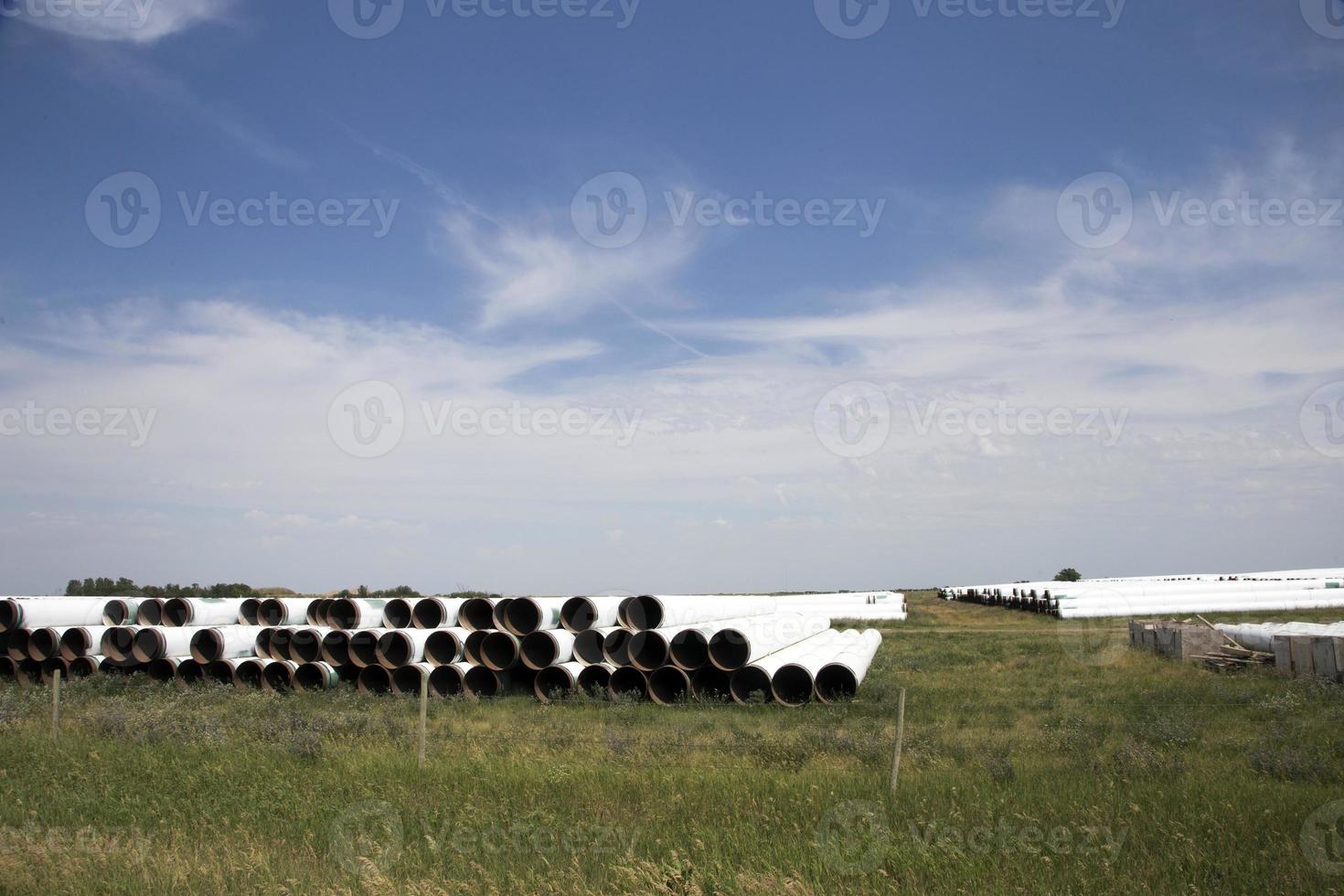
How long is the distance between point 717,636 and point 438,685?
5.81 meters

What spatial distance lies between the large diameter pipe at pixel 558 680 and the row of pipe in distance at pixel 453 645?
25 mm

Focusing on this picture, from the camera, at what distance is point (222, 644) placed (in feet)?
63.0

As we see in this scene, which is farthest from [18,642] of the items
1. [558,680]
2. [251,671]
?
[558,680]

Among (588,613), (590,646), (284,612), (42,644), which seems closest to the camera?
(590,646)

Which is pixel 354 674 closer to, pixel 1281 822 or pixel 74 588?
pixel 1281 822

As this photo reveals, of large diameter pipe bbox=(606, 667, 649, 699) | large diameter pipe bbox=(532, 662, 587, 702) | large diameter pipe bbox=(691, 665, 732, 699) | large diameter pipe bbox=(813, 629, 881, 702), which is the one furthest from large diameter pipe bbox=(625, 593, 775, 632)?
large diameter pipe bbox=(813, 629, 881, 702)

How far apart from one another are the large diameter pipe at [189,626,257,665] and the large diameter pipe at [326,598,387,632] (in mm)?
1688

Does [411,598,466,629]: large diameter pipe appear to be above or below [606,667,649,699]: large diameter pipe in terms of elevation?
above

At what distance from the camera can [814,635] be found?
23.5 metres

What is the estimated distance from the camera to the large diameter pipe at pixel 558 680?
17.0 metres

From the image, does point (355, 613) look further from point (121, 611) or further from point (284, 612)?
point (121, 611)

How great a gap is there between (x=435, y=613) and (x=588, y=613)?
3969 mm

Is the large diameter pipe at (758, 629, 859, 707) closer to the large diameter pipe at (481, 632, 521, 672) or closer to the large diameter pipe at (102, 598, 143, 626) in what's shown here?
the large diameter pipe at (481, 632, 521, 672)

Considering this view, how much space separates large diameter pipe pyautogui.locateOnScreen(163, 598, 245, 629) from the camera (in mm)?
21016
